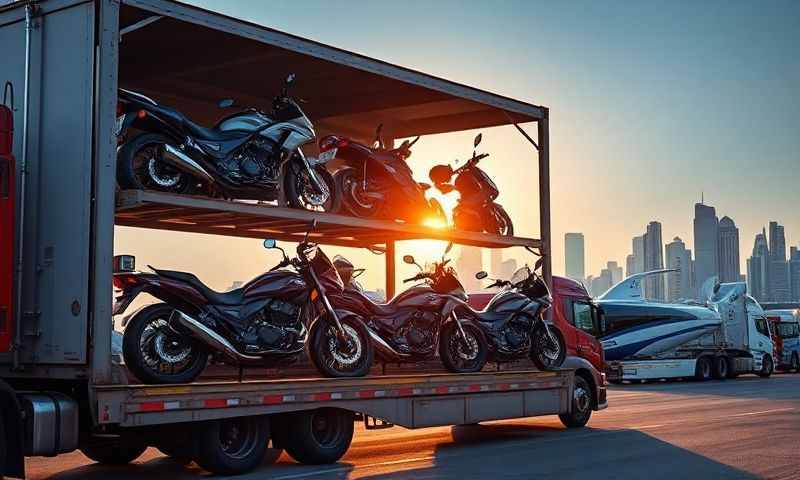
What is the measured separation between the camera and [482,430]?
17.4 metres

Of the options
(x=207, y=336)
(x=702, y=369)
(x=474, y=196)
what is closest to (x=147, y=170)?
(x=207, y=336)

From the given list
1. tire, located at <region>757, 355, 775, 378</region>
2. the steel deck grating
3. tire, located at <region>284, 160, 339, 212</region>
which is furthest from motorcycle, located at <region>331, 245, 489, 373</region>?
tire, located at <region>757, 355, 775, 378</region>

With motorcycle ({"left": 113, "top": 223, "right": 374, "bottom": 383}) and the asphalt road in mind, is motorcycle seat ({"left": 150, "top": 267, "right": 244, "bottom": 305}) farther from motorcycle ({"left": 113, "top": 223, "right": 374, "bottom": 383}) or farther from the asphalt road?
the asphalt road

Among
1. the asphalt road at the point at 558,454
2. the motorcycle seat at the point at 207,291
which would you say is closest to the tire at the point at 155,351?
the motorcycle seat at the point at 207,291

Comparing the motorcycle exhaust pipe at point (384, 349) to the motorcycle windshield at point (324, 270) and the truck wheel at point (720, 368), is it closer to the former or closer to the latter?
the motorcycle windshield at point (324, 270)

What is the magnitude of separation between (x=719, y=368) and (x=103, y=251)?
34.5m

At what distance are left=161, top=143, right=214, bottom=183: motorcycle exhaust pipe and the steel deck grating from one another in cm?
39

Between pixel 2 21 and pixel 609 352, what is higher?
pixel 2 21

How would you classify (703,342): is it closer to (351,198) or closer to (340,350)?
(351,198)

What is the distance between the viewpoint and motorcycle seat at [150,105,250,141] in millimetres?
11805

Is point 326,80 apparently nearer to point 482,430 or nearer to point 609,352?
point 482,430

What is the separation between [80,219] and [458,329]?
6519mm

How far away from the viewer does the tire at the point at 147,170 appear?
11141 mm

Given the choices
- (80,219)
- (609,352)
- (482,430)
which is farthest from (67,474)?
(609,352)
